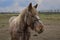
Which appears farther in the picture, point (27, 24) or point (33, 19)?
point (27, 24)

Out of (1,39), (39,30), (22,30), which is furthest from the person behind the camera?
(1,39)

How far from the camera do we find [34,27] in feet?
21.7

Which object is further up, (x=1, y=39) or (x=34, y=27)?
(x=34, y=27)

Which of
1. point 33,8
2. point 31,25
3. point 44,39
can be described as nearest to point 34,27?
point 31,25

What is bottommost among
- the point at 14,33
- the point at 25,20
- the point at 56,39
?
the point at 56,39

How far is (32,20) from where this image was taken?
6613 millimetres

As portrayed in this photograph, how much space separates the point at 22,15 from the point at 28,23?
1.34ft

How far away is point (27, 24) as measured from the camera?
265 inches

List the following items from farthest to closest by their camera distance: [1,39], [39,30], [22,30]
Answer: [1,39] < [22,30] < [39,30]

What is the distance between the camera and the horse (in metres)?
6.55

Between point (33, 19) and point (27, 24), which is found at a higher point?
point (33, 19)

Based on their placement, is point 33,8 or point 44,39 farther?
point 44,39

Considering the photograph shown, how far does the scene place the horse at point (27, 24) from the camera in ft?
21.5

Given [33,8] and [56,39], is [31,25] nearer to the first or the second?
[33,8]
